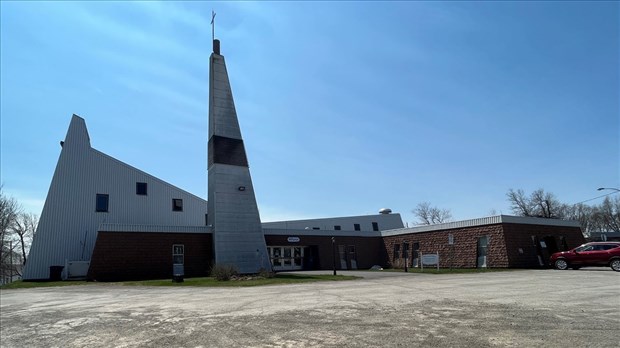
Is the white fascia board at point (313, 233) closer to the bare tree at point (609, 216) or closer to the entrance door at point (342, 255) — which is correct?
the entrance door at point (342, 255)

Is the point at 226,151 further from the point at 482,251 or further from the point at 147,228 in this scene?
the point at 482,251

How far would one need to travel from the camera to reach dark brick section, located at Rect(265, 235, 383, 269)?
3434 cm

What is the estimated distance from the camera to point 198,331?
7.87 m

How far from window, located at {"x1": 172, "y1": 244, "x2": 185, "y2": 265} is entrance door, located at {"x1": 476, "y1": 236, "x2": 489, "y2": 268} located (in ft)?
65.1

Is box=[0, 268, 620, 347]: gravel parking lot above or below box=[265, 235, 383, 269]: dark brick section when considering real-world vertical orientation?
below

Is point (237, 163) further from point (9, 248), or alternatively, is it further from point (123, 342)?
point (9, 248)

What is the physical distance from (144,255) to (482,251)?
2223 centimetres

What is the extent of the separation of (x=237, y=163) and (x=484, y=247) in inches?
697

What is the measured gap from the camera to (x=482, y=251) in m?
26.9

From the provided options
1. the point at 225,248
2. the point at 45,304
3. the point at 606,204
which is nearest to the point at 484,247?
the point at 225,248

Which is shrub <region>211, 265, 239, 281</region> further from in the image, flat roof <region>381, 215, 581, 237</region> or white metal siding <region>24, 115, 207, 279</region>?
flat roof <region>381, 215, 581, 237</region>

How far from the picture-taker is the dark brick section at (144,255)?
25.6m

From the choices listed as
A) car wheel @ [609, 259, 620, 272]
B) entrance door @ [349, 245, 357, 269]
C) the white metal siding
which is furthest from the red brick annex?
the white metal siding

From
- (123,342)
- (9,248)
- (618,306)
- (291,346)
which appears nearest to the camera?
(291,346)
